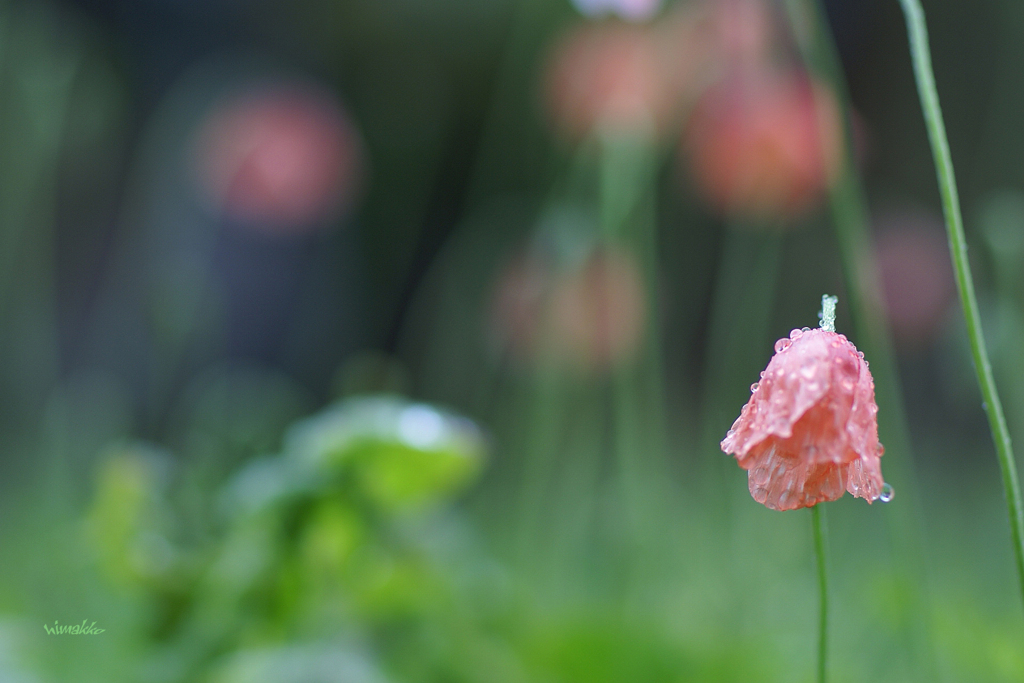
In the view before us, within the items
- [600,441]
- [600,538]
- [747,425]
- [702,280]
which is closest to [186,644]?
[747,425]

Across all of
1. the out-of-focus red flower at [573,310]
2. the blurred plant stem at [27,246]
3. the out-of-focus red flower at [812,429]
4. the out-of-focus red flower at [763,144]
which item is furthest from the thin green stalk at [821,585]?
the blurred plant stem at [27,246]

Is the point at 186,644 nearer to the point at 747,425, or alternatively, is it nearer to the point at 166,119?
the point at 747,425

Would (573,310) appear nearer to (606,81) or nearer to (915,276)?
(606,81)

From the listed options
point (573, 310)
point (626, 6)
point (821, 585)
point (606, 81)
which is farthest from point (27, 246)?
point (821, 585)

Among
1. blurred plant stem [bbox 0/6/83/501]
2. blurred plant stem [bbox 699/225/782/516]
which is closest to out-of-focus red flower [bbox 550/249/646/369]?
blurred plant stem [bbox 699/225/782/516]

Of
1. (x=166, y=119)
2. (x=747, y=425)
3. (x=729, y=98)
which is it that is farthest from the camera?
(x=166, y=119)

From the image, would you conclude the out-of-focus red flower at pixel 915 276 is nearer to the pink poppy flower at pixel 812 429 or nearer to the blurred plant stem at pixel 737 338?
the blurred plant stem at pixel 737 338
